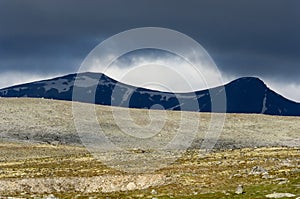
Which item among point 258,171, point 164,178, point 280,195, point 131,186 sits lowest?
point 131,186

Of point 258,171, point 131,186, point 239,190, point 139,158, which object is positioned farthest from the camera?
point 139,158

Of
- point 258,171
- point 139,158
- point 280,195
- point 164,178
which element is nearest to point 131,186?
point 164,178

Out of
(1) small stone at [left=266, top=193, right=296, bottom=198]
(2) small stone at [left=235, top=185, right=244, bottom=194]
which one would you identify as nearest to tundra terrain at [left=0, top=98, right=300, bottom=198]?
(2) small stone at [left=235, top=185, right=244, bottom=194]

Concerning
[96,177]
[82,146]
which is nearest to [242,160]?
[96,177]

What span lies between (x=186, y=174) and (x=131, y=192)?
875 centimetres

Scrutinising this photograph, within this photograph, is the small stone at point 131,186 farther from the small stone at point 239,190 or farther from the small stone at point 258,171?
the small stone at point 239,190

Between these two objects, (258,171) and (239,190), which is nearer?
(239,190)

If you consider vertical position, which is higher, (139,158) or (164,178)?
(139,158)

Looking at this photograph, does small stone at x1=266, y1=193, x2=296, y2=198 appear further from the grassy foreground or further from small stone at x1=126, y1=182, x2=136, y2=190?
small stone at x1=126, y1=182, x2=136, y2=190

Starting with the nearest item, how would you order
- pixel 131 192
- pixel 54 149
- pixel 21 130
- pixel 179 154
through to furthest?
pixel 131 192
pixel 179 154
pixel 54 149
pixel 21 130

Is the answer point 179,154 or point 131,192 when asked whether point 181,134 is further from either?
point 131,192

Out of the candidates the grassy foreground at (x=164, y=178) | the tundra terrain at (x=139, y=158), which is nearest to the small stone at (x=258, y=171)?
the tundra terrain at (x=139, y=158)

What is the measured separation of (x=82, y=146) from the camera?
319 ft

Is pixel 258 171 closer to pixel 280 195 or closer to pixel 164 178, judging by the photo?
pixel 164 178
